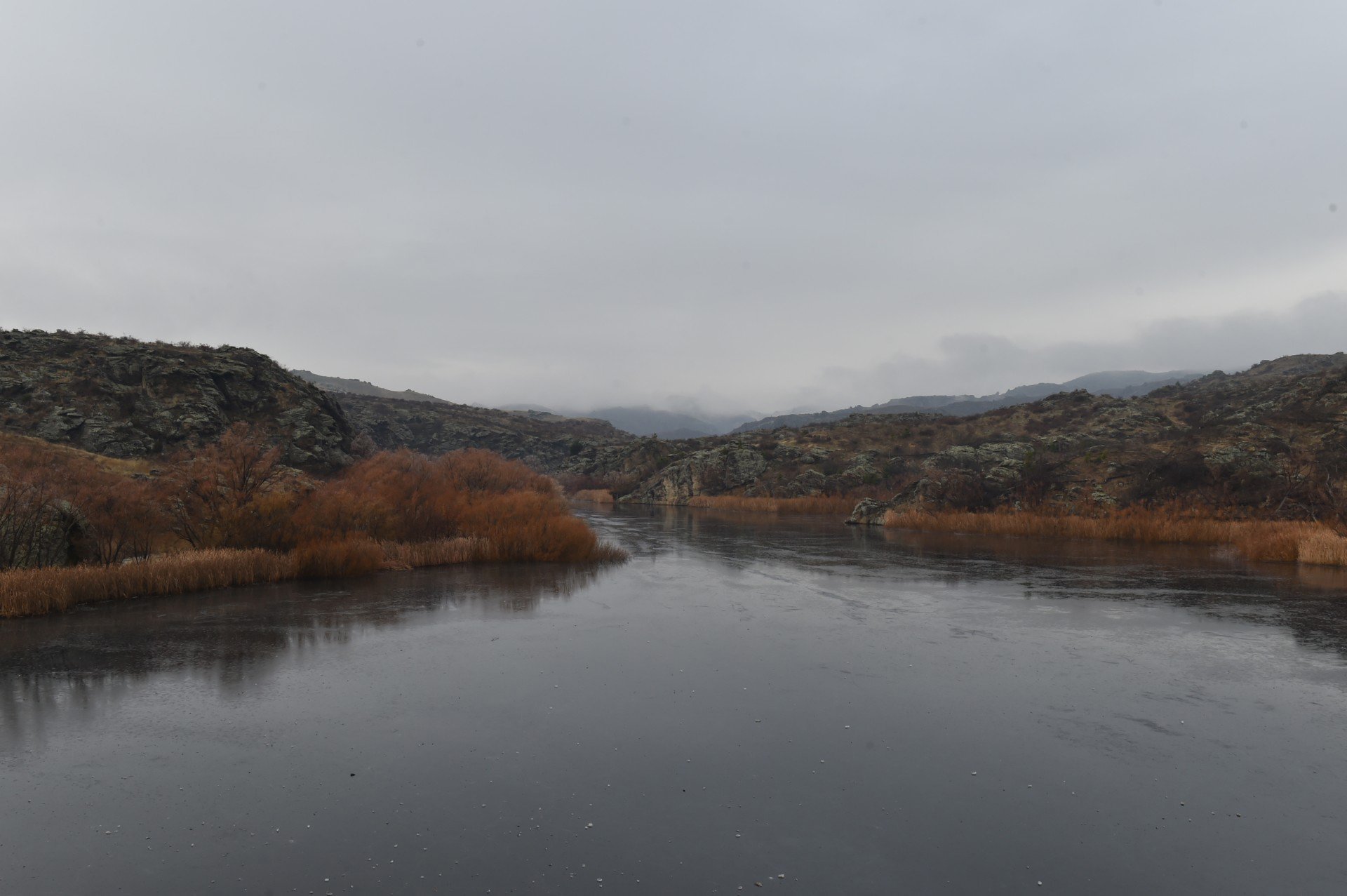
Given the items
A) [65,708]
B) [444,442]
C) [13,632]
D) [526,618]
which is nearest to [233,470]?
[13,632]

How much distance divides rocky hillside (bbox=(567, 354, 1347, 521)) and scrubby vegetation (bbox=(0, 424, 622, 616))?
2668 cm

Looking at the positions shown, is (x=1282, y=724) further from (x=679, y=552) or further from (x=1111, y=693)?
(x=679, y=552)

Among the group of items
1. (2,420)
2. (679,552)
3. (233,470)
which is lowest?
(679,552)

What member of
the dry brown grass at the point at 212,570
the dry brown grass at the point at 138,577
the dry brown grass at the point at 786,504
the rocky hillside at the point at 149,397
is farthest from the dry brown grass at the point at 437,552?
the dry brown grass at the point at 786,504

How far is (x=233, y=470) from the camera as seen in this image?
2209cm

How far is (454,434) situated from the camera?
116 meters

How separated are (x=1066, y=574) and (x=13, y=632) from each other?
91.2 ft

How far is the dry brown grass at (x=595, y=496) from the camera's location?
82.3 metres

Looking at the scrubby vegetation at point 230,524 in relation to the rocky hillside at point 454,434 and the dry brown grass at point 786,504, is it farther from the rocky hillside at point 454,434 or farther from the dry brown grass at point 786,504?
the rocky hillside at point 454,434

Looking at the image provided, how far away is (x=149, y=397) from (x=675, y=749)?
45123 mm

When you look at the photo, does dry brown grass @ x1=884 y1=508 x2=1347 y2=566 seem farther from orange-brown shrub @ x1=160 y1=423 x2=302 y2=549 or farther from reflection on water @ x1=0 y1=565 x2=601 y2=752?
orange-brown shrub @ x1=160 y1=423 x2=302 y2=549

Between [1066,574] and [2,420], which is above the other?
[2,420]

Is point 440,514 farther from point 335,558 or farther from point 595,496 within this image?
point 595,496

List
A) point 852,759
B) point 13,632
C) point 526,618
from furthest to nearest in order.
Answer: point 526,618, point 13,632, point 852,759
